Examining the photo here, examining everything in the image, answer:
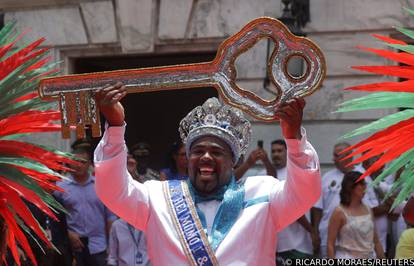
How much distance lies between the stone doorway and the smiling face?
20.6 ft

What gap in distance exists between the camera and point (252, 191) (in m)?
3.90

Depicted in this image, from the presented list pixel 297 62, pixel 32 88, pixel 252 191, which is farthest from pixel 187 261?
pixel 297 62

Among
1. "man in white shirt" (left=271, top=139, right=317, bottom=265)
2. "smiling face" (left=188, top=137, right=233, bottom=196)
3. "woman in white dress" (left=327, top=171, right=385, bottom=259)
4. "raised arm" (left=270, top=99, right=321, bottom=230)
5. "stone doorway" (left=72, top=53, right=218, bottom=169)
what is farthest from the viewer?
"stone doorway" (left=72, top=53, right=218, bottom=169)

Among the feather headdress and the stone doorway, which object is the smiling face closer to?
the feather headdress

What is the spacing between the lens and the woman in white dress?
22.6 feet

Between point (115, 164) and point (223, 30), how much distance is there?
5.70 meters

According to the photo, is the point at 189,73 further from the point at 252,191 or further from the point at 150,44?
the point at 150,44

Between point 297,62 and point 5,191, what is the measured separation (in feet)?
11.4

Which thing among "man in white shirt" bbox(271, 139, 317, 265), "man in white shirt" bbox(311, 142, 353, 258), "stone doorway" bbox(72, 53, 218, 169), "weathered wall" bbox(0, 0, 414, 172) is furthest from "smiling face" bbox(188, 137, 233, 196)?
"stone doorway" bbox(72, 53, 218, 169)

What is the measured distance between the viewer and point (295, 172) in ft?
11.8

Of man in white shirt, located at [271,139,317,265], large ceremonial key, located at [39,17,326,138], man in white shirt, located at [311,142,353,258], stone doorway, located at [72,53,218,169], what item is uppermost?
large ceremonial key, located at [39,17,326,138]

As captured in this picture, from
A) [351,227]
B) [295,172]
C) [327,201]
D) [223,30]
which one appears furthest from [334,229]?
[295,172]

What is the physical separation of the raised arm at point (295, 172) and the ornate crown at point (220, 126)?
0.30 metres

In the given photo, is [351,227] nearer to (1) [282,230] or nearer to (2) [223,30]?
(1) [282,230]
